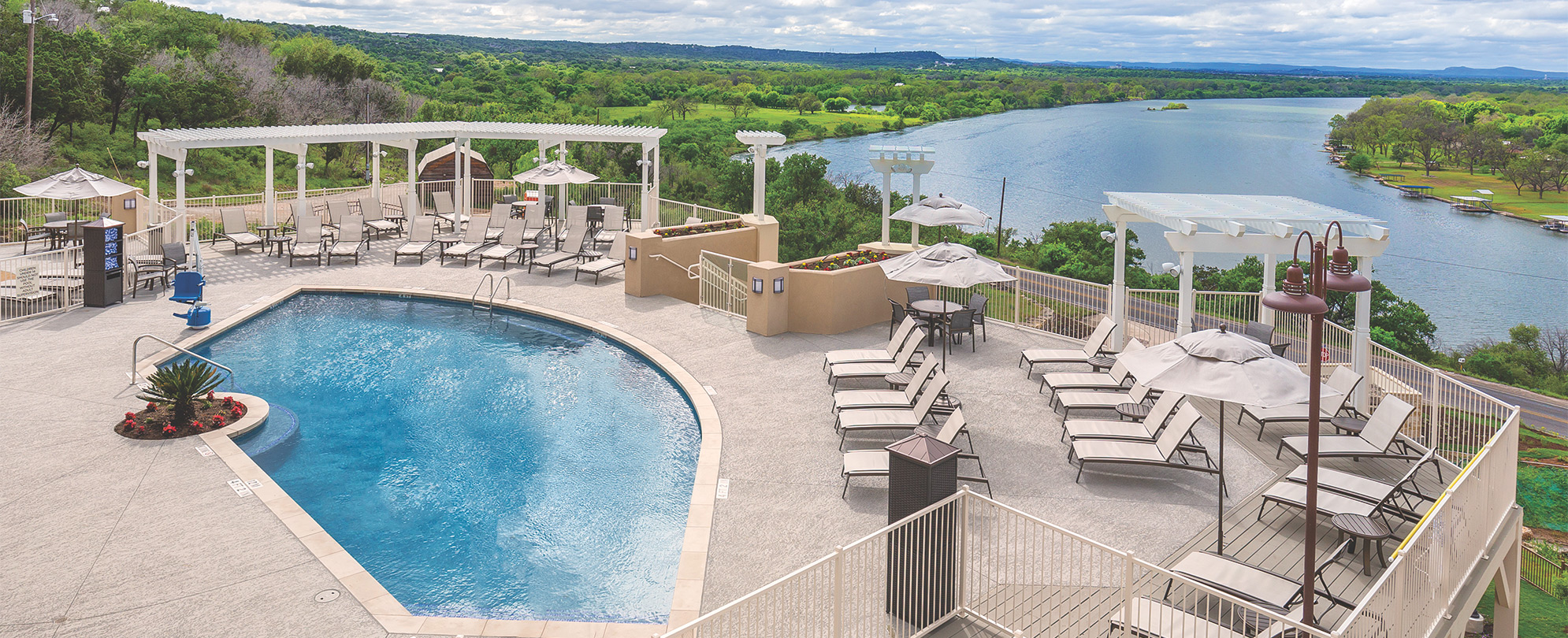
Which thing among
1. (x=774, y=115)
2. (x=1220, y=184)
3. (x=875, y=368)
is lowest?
(x=875, y=368)

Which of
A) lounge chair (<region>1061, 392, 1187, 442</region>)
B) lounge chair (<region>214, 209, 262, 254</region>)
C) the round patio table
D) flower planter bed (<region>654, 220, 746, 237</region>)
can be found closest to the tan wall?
flower planter bed (<region>654, 220, 746, 237</region>)

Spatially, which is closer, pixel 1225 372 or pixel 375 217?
pixel 1225 372

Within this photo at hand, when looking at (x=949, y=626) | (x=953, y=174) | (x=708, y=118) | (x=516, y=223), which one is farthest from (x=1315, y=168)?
(x=949, y=626)

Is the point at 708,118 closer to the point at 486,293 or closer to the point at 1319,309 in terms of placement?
the point at 486,293

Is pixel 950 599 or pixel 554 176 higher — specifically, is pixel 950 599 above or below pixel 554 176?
below

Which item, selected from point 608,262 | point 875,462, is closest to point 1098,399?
point 875,462

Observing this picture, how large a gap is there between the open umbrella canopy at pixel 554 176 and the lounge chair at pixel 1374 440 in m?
15.9

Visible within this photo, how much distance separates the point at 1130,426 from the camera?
1021cm

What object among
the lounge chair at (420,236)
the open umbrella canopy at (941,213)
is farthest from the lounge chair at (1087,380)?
the lounge chair at (420,236)

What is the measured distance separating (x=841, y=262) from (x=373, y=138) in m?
13.5

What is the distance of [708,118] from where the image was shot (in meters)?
106

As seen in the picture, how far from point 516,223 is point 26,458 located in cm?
1207

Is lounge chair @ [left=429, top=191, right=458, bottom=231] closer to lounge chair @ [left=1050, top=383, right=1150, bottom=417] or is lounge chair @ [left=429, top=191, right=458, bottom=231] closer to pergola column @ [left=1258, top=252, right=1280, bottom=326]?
lounge chair @ [left=1050, top=383, right=1150, bottom=417]

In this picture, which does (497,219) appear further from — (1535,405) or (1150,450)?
(1535,405)
